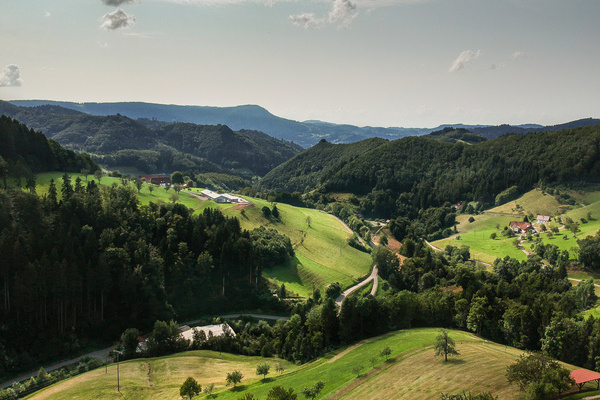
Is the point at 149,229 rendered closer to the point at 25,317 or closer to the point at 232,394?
the point at 25,317

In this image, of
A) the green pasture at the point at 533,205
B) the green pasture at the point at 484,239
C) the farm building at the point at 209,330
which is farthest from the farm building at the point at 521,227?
the farm building at the point at 209,330

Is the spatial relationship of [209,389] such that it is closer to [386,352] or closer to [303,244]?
[386,352]

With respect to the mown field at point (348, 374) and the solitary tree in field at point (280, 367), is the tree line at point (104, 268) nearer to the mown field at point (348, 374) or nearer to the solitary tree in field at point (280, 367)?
the mown field at point (348, 374)

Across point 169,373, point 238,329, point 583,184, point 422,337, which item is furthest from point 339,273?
point 583,184

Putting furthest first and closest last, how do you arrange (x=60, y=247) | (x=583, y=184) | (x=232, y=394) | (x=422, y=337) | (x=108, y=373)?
(x=583, y=184), (x=60, y=247), (x=422, y=337), (x=108, y=373), (x=232, y=394)

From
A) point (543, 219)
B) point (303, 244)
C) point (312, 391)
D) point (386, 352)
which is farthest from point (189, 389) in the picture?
point (543, 219)

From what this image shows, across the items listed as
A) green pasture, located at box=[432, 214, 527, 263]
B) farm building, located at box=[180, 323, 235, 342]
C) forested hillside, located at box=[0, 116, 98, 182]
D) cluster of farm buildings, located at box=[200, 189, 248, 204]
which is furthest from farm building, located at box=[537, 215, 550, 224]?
forested hillside, located at box=[0, 116, 98, 182]

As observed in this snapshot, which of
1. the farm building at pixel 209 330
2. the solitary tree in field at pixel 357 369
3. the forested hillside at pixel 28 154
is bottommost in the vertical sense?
the farm building at pixel 209 330
